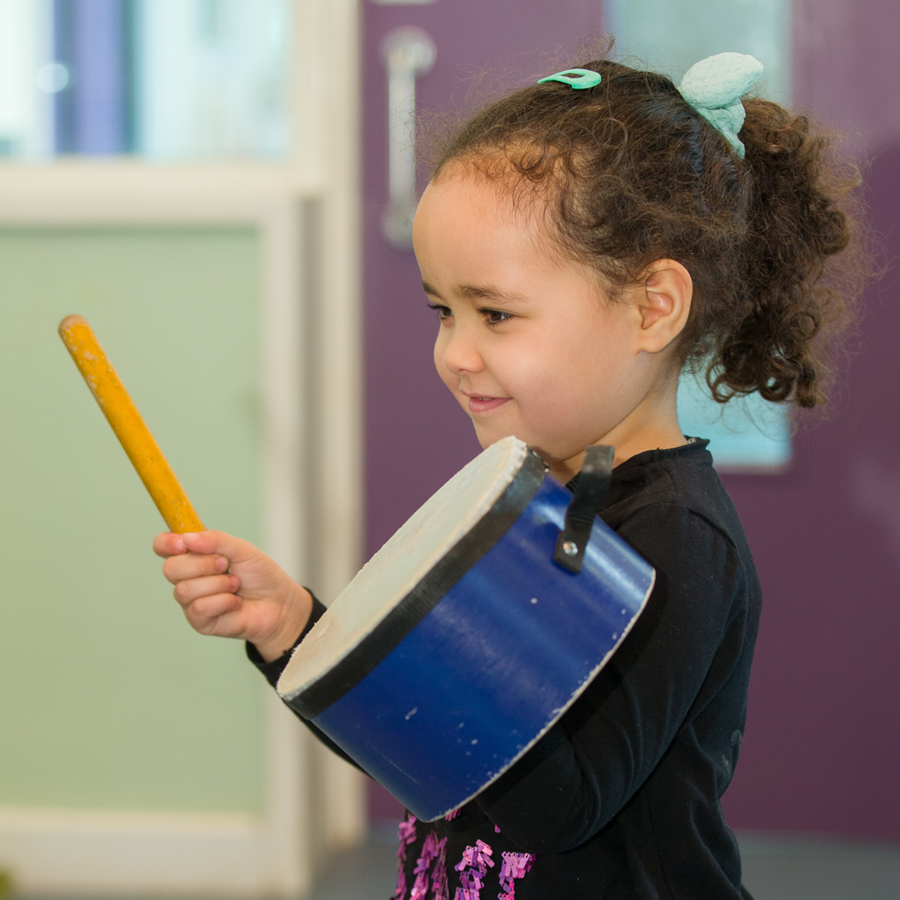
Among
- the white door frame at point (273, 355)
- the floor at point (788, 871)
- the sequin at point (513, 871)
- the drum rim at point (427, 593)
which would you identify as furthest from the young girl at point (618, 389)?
the floor at point (788, 871)

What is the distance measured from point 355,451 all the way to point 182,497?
39.1 inches

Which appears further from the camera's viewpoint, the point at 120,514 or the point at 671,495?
the point at 120,514

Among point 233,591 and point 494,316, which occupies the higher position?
point 494,316

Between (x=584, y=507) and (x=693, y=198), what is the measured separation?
0.31m

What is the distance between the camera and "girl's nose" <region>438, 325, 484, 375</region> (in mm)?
701

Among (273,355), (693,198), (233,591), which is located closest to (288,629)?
(233,591)

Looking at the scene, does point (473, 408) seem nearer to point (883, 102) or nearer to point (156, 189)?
point (156, 189)

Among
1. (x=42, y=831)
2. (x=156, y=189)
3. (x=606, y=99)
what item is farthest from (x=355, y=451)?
(x=606, y=99)

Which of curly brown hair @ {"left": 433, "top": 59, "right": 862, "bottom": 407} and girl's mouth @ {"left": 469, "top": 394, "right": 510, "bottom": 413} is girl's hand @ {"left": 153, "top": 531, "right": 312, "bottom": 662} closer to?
girl's mouth @ {"left": 469, "top": 394, "right": 510, "bottom": 413}

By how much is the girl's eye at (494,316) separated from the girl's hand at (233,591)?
10.4 inches

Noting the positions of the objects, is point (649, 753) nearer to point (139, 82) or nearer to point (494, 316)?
point (494, 316)

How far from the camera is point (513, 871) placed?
67 cm

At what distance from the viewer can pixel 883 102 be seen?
158 cm

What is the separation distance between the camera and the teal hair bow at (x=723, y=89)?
2.40 feet
